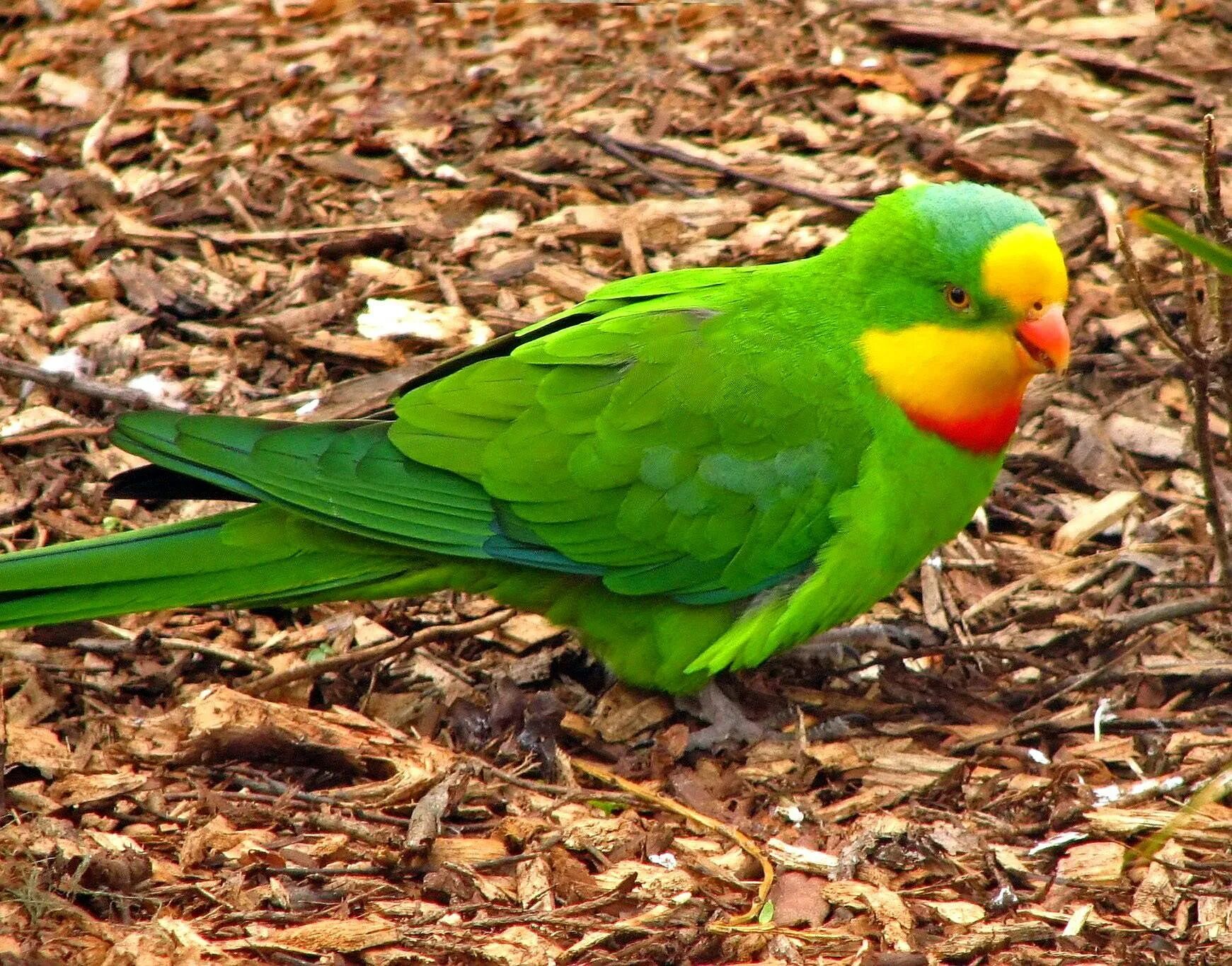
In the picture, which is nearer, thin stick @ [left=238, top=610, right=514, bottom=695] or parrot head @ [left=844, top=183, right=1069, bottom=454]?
parrot head @ [left=844, top=183, right=1069, bottom=454]

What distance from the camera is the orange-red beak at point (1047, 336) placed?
4.10 metres

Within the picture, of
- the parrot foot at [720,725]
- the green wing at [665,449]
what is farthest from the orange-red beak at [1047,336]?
the parrot foot at [720,725]

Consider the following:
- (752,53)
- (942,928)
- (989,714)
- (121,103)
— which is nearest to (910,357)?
(989,714)

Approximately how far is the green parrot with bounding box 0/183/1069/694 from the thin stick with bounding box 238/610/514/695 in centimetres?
25

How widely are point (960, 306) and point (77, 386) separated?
3.01 m

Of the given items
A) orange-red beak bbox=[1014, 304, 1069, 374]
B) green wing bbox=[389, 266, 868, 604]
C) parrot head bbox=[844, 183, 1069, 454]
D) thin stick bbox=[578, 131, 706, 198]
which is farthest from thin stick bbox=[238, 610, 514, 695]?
thin stick bbox=[578, 131, 706, 198]

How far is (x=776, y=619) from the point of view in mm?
4383

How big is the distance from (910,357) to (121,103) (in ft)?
12.9

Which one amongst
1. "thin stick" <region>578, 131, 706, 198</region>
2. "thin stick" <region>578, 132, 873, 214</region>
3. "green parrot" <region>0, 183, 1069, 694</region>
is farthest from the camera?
"thin stick" <region>578, 131, 706, 198</region>

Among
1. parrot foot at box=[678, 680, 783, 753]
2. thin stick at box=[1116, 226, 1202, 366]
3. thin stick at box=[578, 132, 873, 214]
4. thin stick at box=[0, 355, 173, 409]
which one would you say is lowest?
parrot foot at box=[678, 680, 783, 753]

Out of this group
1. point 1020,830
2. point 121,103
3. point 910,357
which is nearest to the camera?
point 1020,830

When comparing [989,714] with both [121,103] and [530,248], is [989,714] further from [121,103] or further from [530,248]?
[121,103]

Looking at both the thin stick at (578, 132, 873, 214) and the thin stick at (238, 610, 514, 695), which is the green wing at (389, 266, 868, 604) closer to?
the thin stick at (238, 610, 514, 695)

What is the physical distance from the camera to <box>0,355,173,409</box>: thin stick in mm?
5129
